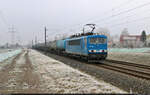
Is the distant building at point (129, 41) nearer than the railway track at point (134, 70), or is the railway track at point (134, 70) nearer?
the railway track at point (134, 70)

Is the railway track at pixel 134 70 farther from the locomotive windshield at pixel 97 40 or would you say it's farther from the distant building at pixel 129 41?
the distant building at pixel 129 41

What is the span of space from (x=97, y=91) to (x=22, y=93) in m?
2.87

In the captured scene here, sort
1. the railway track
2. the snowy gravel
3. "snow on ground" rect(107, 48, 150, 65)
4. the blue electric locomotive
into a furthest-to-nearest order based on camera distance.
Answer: "snow on ground" rect(107, 48, 150, 65), the snowy gravel, the blue electric locomotive, the railway track

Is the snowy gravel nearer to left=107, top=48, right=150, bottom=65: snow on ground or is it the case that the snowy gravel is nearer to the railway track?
left=107, top=48, right=150, bottom=65: snow on ground

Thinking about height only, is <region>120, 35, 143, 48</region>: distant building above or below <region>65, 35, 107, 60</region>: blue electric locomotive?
above

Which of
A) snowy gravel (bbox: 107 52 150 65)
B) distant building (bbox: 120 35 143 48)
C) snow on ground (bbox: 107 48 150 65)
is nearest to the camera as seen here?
snowy gravel (bbox: 107 52 150 65)

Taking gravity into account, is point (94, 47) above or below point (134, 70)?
above

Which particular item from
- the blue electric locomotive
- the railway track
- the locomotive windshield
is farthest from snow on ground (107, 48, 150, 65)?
the locomotive windshield

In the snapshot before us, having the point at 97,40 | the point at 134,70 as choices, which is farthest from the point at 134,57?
the point at 134,70

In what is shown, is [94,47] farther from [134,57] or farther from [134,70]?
[134,57]

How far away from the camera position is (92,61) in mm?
18812

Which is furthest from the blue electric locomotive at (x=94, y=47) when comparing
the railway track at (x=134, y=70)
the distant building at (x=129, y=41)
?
the distant building at (x=129, y=41)

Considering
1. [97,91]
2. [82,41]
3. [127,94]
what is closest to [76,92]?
[97,91]

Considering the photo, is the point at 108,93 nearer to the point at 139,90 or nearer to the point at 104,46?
the point at 139,90
